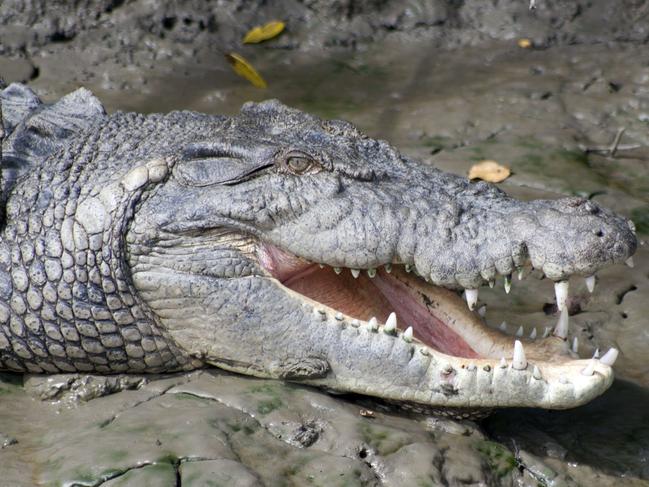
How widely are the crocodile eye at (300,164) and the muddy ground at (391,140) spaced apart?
0.78m

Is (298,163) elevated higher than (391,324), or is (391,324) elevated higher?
(298,163)

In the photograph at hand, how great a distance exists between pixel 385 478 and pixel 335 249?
31.2 inches

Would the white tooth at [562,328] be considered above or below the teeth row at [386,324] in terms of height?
below

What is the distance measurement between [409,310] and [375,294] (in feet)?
0.47

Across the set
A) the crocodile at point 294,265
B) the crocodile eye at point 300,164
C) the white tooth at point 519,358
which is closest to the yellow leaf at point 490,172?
the crocodile at point 294,265

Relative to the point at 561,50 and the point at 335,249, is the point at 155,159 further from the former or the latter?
the point at 561,50

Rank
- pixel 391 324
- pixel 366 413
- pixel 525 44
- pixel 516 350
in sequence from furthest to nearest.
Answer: pixel 525 44
pixel 366 413
pixel 391 324
pixel 516 350

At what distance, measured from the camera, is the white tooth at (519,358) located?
3.26m

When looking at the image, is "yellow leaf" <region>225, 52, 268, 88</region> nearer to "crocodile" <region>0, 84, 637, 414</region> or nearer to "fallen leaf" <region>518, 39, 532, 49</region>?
"fallen leaf" <region>518, 39, 532, 49</region>

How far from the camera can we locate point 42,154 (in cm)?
405

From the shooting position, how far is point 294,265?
3.61 meters

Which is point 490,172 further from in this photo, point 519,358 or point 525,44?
point 519,358

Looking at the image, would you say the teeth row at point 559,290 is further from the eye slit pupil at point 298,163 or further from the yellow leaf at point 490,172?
the yellow leaf at point 490,172

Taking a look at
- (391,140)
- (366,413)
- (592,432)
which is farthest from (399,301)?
(391,140)
